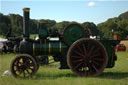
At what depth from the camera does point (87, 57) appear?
784cm

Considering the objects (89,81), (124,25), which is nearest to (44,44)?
(89,81)

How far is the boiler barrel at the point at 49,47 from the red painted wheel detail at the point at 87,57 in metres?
0.60

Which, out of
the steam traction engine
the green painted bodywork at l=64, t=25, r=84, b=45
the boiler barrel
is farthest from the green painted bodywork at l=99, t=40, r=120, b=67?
the boiler barrel

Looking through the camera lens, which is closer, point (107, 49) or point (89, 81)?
point (89, 81)

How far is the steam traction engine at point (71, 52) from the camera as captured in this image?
25.6 feet

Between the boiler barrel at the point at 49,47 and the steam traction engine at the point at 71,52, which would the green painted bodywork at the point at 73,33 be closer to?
the steam traction engine at the point at 71,52

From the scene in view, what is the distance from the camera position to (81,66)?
8.00 metres

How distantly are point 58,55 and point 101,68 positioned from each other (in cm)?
201

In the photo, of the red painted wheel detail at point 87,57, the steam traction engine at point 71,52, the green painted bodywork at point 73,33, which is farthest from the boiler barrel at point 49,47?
the red painted wheel detail at point 87,57

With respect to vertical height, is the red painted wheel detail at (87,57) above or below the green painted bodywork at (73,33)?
below

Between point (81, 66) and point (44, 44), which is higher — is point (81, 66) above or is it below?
below

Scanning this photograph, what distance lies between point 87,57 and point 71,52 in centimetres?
70

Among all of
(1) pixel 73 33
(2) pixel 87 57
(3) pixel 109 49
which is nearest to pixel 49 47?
(1) pixel 73 33

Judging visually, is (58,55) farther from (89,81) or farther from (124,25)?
(124,25)
